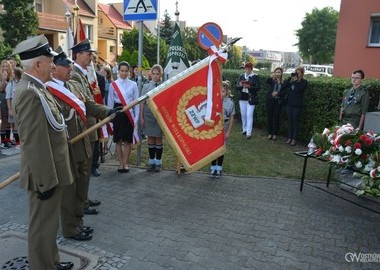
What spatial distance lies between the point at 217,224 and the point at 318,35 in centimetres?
4623

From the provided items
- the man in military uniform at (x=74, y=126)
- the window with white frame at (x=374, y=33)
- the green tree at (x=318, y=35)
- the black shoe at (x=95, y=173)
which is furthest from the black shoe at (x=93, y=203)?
the green tree at (x=318, y=35)

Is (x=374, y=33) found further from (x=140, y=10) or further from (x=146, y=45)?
(x=146, y=45)

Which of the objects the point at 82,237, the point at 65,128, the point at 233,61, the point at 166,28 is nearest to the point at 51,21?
the point at 166,28

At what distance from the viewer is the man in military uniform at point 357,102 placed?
7.11m

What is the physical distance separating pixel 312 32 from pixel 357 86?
4325cm

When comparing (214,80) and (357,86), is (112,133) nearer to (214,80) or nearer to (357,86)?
(214,80)

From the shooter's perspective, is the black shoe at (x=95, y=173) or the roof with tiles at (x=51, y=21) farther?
the roof with tiles at (x=51, y=21)

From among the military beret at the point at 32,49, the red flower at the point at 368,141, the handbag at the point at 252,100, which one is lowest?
the handbag at the point at 252,100

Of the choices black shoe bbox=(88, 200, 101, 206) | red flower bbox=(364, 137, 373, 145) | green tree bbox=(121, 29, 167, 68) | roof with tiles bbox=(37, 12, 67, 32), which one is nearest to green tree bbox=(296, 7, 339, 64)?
green tree bbox=(121, 29, 167, 68)

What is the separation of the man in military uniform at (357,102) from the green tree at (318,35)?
139ft

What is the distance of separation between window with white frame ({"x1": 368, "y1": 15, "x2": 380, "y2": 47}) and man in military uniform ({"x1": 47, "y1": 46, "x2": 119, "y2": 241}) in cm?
1433

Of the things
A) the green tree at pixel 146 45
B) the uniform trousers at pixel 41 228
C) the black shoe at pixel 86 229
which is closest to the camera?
the uniform trousers at pixel 41 228

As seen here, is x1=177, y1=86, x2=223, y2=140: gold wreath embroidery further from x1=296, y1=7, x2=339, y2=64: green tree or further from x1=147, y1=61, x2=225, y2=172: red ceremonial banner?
x1=296, y1=7, x2=339, y2=64: green tree

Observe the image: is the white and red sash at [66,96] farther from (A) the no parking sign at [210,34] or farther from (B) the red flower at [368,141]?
(B) the red flower at [368,141]
